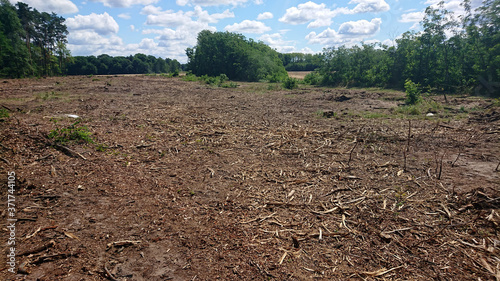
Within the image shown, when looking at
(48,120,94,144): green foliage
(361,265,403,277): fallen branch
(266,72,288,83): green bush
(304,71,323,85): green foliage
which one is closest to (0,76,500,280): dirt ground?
(361,265,403,277): fallen branch

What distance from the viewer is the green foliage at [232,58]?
35.2 m

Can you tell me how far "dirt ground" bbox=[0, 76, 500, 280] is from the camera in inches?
106

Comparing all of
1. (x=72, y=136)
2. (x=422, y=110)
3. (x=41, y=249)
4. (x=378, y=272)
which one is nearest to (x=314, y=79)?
(x=422, y=110)

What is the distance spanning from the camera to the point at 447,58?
1759 cm

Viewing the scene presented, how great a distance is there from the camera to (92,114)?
917 cm

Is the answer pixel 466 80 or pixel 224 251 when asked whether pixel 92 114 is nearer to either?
pixel 224 251

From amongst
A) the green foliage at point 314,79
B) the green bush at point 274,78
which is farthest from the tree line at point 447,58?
the green bush at point 274,78

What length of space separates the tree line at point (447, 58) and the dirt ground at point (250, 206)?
35.6 ft

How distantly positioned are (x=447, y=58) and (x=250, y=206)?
1999 cm

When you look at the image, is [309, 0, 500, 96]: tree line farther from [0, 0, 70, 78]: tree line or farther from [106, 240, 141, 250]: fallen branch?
[0, 0, 70, 78]: tree line

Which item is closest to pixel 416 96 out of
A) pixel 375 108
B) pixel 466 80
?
pixel 375 108

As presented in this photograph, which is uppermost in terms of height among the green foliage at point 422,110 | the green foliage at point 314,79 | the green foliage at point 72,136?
the green foliage at point 314,79

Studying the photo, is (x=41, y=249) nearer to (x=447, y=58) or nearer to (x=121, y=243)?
(x=121, y=243)

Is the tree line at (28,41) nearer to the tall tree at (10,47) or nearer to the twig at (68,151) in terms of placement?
the tall tree at (10,47)
